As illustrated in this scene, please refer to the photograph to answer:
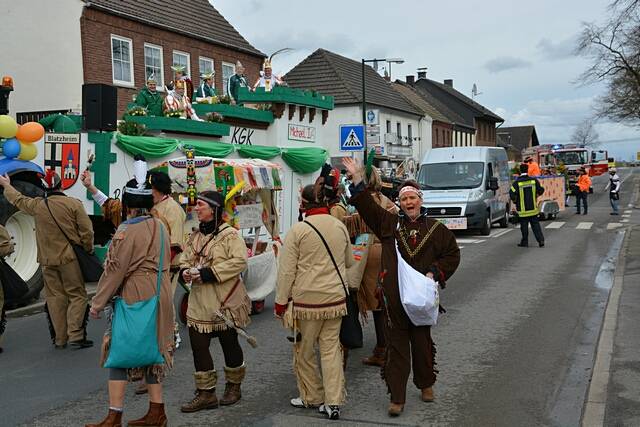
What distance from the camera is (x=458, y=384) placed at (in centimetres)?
613

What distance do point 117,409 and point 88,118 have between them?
7.00m

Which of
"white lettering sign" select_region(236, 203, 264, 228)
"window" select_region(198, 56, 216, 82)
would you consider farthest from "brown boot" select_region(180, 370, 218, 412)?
"window" select_region(198, 56, 216, 82)

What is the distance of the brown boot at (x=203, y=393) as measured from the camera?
539 cm

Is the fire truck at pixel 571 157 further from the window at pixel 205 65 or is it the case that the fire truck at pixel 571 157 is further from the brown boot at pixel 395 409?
the brown boot at pixel 395 409

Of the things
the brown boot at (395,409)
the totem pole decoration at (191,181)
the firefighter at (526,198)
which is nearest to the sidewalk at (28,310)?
the totem pole decoration at (191,181)

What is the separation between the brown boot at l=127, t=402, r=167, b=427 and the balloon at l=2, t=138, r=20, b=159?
591 centimetres

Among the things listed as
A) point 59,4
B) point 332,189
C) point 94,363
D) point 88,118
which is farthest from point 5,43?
point 332,189

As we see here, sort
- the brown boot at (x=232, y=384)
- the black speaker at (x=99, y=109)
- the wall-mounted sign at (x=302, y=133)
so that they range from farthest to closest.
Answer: the wall-mounted sign at (x=302, y=133), the black speaker at (x=99, y=109), the brown boot at (x=232, y=384)

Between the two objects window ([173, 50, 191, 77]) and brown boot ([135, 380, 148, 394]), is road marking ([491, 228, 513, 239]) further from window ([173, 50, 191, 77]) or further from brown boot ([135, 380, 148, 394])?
brown boot ([135, 380, 148, 394])

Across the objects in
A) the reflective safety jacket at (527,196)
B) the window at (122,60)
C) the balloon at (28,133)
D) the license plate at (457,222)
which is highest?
the window at (122,60)

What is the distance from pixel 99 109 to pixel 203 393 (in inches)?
260

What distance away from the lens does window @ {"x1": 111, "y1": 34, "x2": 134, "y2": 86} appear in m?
21.0

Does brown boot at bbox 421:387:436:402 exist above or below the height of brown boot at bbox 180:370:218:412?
below

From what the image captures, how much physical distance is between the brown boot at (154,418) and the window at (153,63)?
61.2 feet
